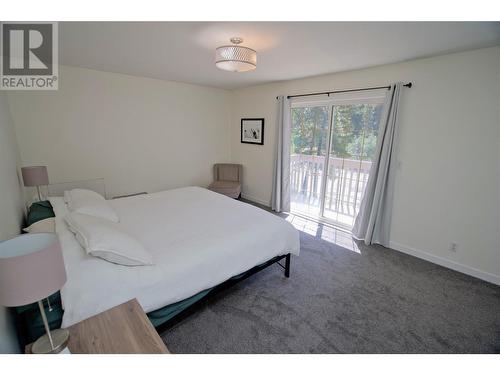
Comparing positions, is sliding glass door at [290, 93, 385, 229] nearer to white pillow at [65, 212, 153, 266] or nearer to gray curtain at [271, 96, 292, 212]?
gray curtain at [271, 96, 292, 212]

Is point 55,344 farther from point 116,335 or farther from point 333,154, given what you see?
point 333,154

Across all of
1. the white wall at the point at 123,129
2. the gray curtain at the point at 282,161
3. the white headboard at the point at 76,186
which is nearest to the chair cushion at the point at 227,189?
the white wall at the point at 123,129

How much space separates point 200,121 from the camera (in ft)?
15.2

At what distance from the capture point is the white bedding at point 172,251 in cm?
134

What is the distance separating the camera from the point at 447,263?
2.69m

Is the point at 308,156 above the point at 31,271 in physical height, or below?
above

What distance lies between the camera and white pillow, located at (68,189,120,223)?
2.13 m

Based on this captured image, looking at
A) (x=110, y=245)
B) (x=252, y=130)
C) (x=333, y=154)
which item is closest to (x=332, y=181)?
(x=333, y=154)

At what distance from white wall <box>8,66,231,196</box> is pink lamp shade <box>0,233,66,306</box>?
295 centimetres

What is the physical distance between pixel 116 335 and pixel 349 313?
179cm

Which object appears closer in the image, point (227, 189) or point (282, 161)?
point (282, 161)

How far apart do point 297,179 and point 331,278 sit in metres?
2.20
